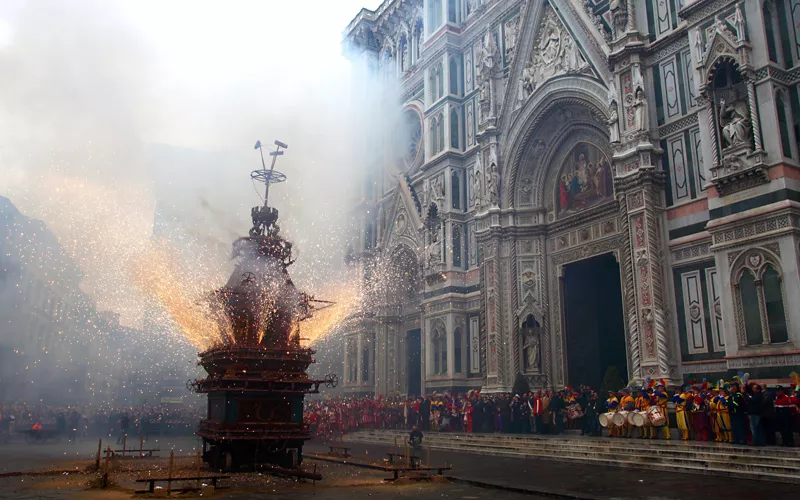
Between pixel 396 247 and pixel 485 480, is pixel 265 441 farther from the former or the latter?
pixel 396 247

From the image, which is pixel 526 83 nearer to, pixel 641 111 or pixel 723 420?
pixel 641 111

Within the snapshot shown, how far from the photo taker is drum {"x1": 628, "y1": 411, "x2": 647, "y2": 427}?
1841 cm

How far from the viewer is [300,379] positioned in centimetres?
1470

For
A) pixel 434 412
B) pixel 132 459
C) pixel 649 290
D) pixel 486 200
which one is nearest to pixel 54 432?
pixel 132 459

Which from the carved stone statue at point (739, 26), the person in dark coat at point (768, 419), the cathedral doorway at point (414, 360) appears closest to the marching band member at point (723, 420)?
the person in dark coat at point (768, 419)

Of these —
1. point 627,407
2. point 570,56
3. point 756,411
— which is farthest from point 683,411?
point 570,56

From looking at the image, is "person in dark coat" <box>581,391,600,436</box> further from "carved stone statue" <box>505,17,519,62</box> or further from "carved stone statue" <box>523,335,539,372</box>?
"carved stone statue" <box>505,17,519,62</box>

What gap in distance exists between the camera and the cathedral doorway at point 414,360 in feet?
121

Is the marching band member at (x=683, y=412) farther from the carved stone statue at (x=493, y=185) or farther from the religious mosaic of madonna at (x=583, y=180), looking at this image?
the carved stone statue at (x=493, y=185)

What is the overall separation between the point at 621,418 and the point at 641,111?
10.8 meters

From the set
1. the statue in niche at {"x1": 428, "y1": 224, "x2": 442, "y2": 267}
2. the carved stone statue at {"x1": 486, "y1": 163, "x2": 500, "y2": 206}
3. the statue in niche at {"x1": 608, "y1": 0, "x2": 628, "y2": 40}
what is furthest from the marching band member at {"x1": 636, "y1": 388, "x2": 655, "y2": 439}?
the statue in niche at {"x1": 428, "y1": 224, "x2": 442, "y2": 267}

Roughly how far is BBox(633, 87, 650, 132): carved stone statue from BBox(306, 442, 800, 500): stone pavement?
11491 mm

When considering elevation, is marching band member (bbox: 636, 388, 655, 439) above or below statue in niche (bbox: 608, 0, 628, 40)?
below

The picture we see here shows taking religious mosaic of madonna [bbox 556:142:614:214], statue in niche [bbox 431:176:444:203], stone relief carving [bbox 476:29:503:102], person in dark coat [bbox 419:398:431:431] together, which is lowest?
person in dark coat [bbox 419:398:431:431]
